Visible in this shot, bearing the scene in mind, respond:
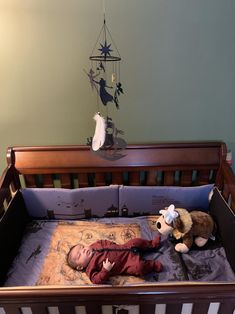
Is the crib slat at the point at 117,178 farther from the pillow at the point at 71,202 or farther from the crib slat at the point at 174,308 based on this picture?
the crib slat at the point at 174,308

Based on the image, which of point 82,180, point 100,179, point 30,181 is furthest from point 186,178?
point 30,181

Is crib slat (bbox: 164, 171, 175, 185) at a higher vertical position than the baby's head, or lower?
higher

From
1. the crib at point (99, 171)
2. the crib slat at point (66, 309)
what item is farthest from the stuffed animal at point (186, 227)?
the crib slat at point (66, 309)

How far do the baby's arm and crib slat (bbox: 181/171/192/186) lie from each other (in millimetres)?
656

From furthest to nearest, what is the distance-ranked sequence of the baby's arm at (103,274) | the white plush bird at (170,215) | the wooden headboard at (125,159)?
the wooden headboard at (125,159)
the white plush bird at (170,215)
the baby's arm at (103,274)

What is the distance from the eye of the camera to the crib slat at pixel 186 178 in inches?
63.5

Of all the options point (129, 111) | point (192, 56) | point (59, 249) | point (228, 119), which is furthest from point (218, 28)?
point (59, 249)

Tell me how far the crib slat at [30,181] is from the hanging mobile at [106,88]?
49 cm

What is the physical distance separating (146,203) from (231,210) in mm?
479

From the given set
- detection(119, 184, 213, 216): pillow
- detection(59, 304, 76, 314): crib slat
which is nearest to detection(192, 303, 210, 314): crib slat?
detection(59, 304, 76, 314): crib slat

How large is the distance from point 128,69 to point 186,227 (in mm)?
885

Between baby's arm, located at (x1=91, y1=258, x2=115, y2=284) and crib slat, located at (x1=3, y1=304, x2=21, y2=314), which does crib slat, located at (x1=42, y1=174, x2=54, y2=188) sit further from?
crib slat, located at (x1=3, y1=304, x2=21, y2=314)

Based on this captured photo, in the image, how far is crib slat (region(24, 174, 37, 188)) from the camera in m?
1.61

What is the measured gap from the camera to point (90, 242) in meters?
1.51
